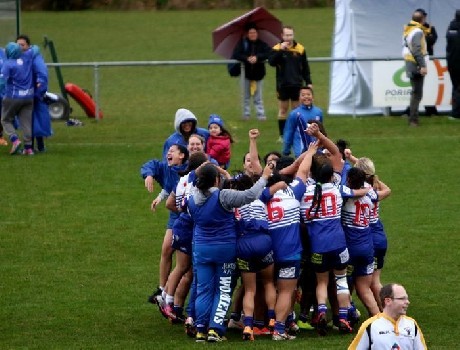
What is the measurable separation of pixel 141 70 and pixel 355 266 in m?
24.2

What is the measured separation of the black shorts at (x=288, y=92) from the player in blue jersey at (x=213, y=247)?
11.3 metres

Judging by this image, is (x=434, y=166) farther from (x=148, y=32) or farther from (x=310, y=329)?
(x=148, y=32)

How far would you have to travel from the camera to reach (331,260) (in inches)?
465

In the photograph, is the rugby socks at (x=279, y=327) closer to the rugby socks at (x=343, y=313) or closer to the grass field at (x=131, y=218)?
the grass field at (x=131, y=218)

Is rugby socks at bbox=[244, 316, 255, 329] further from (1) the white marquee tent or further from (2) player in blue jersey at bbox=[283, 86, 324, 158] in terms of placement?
(1) the white marquee tent

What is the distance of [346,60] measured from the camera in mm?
25406

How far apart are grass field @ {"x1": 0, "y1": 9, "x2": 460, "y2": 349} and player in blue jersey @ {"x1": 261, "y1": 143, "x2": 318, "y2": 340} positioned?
1.07ft

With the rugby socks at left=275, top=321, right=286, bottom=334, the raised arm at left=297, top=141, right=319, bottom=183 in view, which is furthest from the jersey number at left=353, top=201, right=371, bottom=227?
the rugby socks at left=275, top=321, right=286, bottom=334

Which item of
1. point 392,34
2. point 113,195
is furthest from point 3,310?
point 392,34

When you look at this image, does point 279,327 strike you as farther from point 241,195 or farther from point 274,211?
point 241,195

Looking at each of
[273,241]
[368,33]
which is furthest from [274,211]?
[368,33]

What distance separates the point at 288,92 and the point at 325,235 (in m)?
11.4

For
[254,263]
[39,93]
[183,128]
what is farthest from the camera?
[39,93]

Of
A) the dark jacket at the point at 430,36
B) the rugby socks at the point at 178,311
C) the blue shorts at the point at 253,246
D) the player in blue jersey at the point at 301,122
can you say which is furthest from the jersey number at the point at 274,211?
the dark jacket at the point at 430,36
